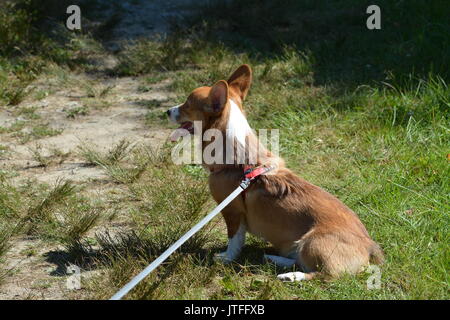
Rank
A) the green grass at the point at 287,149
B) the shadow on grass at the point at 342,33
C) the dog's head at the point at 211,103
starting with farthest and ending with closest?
the shadow on grass at the point at 342,33, the dog's head at the point at 211,103, the green grass at the point at 287,149

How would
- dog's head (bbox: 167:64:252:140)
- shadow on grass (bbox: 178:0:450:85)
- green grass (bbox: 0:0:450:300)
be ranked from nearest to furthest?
green grass (bbox: 0:0:450:300), dog's head (bbox: 167:64:252:140), shadow on grass (bbox: 178:0:450:85)

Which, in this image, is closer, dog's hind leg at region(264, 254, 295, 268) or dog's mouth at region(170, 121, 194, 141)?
dog's hind leg at region(264, 254, 295, 268)

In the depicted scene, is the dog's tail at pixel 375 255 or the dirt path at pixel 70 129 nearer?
the dog's tail at pixel 375 255

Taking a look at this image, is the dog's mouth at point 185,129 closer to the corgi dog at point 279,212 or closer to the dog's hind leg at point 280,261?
the corgi dog at point 279,212

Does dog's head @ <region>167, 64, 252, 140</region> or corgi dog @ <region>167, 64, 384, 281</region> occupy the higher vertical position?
dog's head @ <region>167, 64, 252, 140</region>

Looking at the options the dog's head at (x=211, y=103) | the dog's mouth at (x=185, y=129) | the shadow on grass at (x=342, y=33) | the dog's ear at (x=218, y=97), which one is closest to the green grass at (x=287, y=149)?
the shadow on grass at (x=342, y=33)

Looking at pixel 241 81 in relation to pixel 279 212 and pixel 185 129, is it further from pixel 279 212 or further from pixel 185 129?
pixel 279 212

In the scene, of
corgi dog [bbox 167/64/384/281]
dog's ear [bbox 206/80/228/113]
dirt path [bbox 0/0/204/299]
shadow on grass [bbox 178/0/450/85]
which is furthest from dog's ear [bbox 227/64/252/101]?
shadow on grass [bbox 178/0/450/85]

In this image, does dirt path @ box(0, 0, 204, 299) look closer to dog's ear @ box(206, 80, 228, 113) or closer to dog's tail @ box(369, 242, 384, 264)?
dog's ear @ box(206, 80, 228, 113)

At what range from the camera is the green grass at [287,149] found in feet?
14.2

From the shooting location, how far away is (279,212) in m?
4.46

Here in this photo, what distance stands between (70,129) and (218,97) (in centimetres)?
315

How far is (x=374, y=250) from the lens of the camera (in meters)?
4.34

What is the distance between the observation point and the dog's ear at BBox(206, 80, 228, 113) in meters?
4.49
